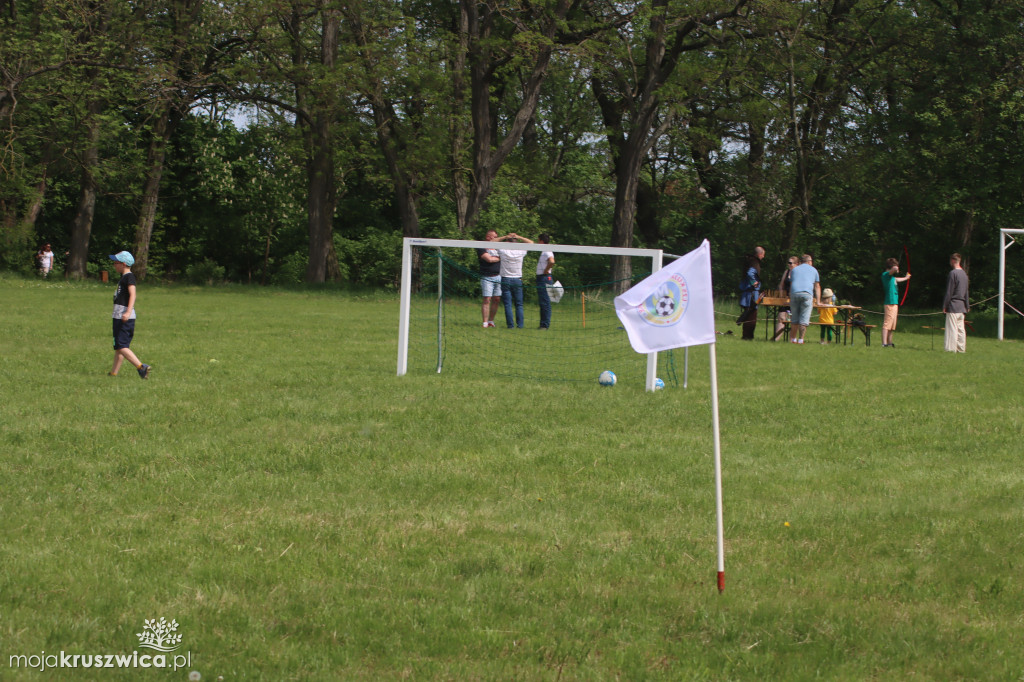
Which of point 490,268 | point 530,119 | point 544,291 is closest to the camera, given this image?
point 544,291

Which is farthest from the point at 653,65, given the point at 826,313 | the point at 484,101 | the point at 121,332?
the point at 121,332

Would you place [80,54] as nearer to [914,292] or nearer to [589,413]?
[589,413]

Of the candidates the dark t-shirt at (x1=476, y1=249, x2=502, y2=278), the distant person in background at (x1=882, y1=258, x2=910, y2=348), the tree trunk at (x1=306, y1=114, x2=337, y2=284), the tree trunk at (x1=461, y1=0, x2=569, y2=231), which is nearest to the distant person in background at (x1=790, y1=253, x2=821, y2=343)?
the distant person in background at (x1=882, y1=258, x2=910, y2=348)

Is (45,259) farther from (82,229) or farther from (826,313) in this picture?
(826,313)

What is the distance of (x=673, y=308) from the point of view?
5.07 meters

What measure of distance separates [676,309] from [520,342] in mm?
11072

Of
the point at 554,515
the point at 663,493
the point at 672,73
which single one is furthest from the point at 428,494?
the point at 672,73

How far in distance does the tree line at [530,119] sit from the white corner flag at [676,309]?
2415 centimetres

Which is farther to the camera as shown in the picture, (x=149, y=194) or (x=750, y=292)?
(x=149, y=194)

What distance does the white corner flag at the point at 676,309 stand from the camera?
16.3ft

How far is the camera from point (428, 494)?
6504mm

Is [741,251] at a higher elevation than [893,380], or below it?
higher

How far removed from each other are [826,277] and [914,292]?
3160 mm

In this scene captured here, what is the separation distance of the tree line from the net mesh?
8.65 metres
